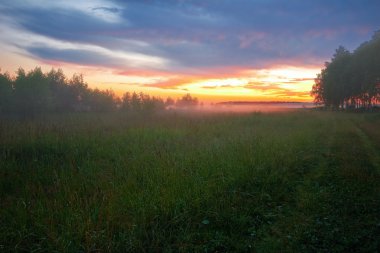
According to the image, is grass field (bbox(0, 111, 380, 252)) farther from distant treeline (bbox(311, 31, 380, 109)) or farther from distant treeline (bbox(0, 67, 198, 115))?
distant treeline (bbox(311, 31, 380, 109))

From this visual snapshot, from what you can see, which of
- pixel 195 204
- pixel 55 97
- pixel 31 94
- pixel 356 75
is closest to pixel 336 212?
pixel 195 204

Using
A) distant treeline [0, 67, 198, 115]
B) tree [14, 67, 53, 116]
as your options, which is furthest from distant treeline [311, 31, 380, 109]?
A: tree [14, 67, 53, 116]

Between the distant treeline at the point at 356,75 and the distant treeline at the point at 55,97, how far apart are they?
3757 centimetres

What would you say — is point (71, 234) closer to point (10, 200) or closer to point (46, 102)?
point (10, 200)

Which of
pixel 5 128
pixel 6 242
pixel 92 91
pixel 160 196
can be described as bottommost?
pixel 6 242

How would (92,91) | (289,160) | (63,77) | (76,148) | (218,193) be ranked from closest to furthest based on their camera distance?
(218,193) < (289,160) < (76,148) < (63,77) < (92,91)

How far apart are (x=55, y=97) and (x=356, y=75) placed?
68.5m

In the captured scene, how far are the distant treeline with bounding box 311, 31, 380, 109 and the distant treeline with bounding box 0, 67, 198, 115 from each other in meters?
37.6

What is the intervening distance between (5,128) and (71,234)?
13.2 meters

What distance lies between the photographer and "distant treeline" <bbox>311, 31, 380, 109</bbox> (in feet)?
149

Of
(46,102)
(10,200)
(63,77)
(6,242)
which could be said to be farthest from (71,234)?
(63,77)

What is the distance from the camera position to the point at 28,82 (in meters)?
55.1

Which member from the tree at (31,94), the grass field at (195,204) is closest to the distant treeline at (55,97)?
the tree at (31,94)

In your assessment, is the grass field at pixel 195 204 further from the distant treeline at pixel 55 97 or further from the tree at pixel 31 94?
the tree at pixel 31 94
